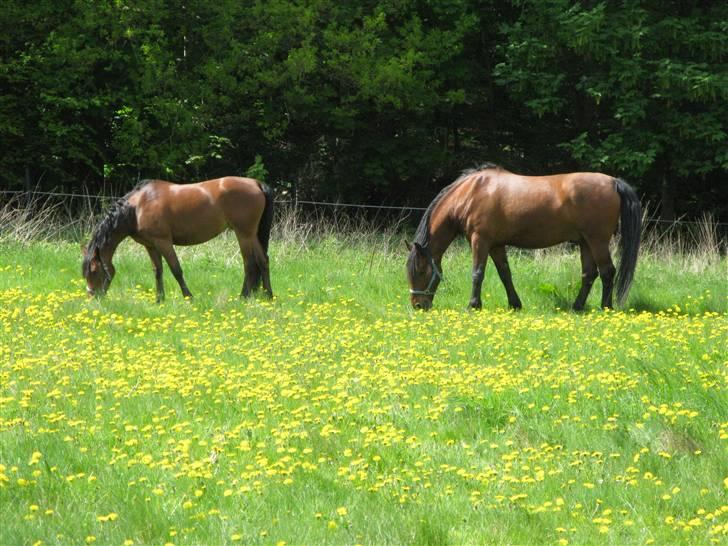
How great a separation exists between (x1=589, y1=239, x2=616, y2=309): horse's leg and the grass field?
3.52 ft

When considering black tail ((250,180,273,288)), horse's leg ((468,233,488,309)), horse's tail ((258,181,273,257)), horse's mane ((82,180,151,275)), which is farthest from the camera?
horse's tail ((258,181,273,257))

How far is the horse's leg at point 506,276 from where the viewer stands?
46.6ft

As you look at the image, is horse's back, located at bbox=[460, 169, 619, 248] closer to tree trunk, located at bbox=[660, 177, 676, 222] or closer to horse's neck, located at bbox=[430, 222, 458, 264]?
horse's neck, located at bbox=[430, 222, 458, 264]

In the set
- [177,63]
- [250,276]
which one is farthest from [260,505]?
[177,63]

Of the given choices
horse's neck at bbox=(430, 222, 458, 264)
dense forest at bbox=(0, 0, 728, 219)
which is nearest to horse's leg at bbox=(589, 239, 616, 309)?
horse's neck at bbox=(430, 222, 458, 264)

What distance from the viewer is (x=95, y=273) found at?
14148 mm

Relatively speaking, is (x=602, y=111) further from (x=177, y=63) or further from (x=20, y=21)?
(x=20, y=21)

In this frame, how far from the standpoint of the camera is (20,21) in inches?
930

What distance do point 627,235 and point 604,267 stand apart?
1.71 feet

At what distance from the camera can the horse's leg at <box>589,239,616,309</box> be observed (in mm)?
14078

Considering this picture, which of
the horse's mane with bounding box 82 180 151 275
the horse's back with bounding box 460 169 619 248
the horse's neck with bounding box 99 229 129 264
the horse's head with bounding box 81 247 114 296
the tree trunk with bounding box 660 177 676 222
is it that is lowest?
the tree trunk with bounding box 660 177 676 222

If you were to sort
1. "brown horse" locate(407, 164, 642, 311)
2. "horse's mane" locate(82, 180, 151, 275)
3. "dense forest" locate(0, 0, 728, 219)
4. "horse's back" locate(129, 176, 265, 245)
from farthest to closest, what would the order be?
"dense forest" locate(0, 0, 728, 219) < "horse's back" locate(129, 176, 265, 245) < "horse's mane" locate(82, 180, 151, 275) < "brown horse" locate(407, 164, 642, 311)

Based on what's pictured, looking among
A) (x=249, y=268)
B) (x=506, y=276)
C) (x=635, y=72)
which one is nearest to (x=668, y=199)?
(x=635, y=72)

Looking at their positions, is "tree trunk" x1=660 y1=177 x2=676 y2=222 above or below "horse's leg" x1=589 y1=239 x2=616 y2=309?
below
